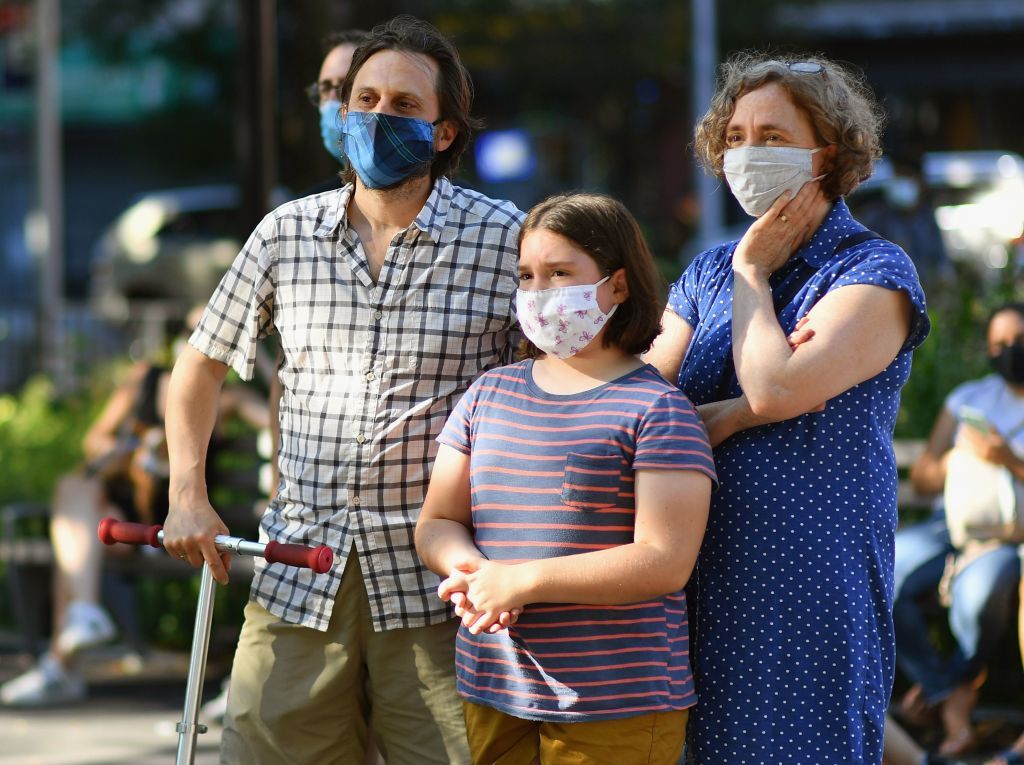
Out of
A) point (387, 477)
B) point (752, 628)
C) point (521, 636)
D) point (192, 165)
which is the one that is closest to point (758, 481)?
point (752, 628)

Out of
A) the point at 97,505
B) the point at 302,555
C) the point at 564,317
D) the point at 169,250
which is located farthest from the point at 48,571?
the point at 169,250

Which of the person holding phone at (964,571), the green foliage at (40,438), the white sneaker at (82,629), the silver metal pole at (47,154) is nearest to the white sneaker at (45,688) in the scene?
the white sneaker at (82,629)

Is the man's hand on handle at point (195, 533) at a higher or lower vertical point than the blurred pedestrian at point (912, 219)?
lower

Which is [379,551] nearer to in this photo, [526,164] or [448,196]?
[448,196]

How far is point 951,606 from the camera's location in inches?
227

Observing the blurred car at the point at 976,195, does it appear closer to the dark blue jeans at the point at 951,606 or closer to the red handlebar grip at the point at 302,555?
the dark blue jeans at the point at 951,606

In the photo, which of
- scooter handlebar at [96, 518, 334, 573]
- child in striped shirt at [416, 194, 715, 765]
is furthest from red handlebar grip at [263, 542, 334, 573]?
child in striped shirt at [416, 194, 715, 765]

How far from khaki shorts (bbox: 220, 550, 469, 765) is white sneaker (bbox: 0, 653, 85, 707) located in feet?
12.6

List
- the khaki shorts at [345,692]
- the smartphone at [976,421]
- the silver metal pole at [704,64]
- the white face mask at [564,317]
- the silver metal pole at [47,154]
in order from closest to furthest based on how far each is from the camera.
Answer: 1. the white face mask at [564,317]
2. the khaki shorts at [345,692]
3. the smartphone at [976,421]
4. the silver metal pole at [47,154]
5. the silver metal pole at [704,64]

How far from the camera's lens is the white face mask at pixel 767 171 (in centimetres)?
303

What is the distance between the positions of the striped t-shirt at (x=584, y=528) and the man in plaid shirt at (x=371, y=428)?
1.27ft

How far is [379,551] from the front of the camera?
335cm

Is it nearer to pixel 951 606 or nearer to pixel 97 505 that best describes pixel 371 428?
pixel 951 606

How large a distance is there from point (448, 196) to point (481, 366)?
40 cm
